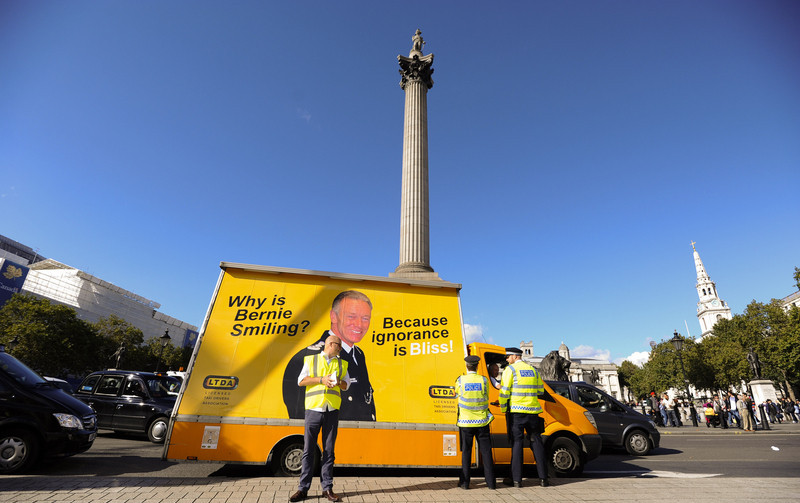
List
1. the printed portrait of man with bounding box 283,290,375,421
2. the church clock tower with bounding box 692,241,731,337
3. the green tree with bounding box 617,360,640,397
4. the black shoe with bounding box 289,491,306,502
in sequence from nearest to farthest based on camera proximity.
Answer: the black shoe with bounding box 289,491,306,502 → the printed portrait of man with bounding box 283,290,375,421 → the church clock tower with bounding box 692,241,731,337 → the green tree with bounding box 617,360,640,397

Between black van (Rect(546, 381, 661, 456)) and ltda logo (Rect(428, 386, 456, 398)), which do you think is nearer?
ltda logo (Rect(428, 386, 456, 398))

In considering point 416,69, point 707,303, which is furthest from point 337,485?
point 707,303

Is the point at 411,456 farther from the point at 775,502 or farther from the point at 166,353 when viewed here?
the point at 166,353

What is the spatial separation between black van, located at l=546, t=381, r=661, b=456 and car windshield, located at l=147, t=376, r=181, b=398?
10.1 meters

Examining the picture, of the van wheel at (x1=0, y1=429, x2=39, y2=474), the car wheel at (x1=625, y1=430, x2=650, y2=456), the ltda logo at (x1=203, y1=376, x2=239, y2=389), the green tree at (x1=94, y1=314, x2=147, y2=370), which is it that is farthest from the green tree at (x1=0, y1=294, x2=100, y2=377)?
the car wheel at (x1=625, y1=430, x2=650, y2=456)

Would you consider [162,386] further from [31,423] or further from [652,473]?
[652,473]

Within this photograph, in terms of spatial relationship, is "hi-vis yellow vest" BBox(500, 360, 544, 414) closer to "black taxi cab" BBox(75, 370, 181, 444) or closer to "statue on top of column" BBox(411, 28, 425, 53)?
"black taxi cab" BBox(75, 370, 181, 444)

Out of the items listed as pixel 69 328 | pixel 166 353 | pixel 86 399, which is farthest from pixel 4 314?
pixel 86 399

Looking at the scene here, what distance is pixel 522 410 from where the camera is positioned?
584cm

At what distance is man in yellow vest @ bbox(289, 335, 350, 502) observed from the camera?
4.58m

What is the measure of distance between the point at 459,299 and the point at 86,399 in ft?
33.5

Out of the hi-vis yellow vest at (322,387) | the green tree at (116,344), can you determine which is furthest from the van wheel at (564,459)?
the green tree at (116,344)

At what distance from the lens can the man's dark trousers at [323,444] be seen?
4488mm

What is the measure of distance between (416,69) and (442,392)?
24.3m
